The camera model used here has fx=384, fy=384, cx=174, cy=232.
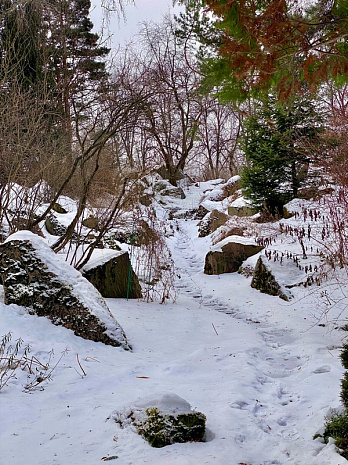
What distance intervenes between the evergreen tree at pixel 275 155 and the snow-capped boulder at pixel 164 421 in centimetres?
808

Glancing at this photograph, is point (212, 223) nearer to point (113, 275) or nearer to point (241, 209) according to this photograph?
point (241, 209)

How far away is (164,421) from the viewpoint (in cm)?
256

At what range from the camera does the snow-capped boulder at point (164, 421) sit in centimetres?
250

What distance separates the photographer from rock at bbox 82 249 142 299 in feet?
20.6

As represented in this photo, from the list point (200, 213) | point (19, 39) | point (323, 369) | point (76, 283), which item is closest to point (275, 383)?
point (323, 369)

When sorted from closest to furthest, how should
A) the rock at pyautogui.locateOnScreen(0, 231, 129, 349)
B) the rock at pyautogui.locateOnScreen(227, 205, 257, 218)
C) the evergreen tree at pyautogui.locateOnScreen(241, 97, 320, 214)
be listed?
the rock at pyautogui.locateOnScreen(0, 231, 129, 349) → the evergreen tree at pyautogui.locateOnScreen(241, 97, 320, 214) → the rock at pyautogui.locateOnScreen(227, 205, 257, 218)

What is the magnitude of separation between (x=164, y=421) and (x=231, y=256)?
663 centimetres

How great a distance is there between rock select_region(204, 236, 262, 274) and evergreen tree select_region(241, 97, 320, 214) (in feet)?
6.22

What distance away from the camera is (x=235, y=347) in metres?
4.64

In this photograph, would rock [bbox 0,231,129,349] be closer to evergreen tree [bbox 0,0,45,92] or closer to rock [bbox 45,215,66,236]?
evergreen tree [bbox 0,0,45,92]

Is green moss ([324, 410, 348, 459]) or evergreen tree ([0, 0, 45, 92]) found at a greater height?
evergreen tree ([0, 0, 45, 92])

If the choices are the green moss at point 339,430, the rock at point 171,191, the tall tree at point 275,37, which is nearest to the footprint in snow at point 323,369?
the green moss at point 339,430

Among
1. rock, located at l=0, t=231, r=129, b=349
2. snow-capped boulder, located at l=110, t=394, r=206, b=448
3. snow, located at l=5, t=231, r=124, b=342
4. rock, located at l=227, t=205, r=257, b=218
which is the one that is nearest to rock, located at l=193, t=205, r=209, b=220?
rock, located at l=227, t=205, r=257, b=218

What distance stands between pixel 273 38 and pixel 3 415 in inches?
132
